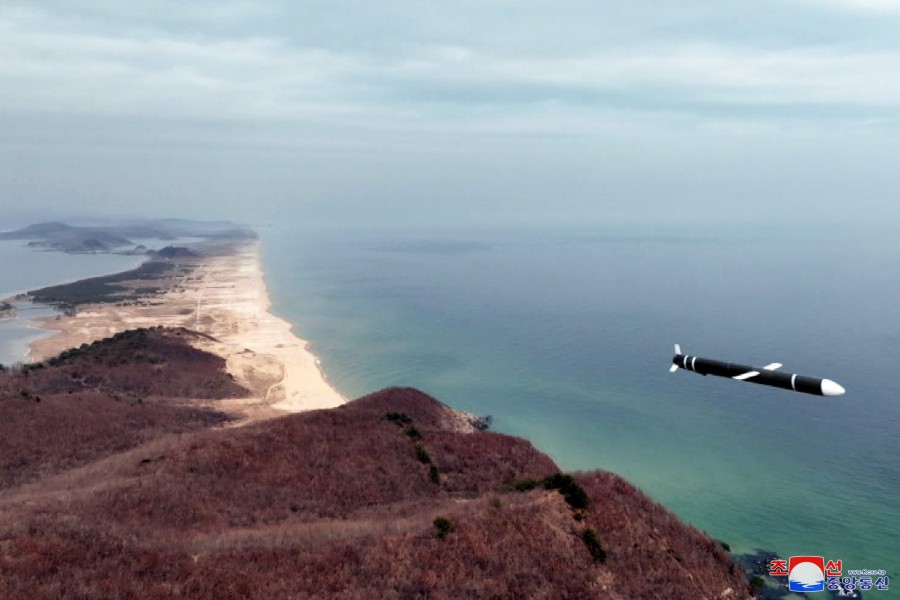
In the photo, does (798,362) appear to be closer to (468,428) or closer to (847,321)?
(847,321)

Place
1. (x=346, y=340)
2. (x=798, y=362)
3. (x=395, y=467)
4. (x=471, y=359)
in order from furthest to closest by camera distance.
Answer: (x=346, y=340) < (x=471, y=359) < (x=798, y=362) < (x=395, y=467)

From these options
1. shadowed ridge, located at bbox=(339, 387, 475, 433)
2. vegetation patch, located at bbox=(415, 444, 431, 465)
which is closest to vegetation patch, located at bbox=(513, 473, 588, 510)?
vegetation patch, located at bbox=(415, 444, 431, 465)

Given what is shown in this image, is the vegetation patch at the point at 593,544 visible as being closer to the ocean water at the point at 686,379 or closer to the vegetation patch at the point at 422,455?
the vegetation patch at the point at 422,455

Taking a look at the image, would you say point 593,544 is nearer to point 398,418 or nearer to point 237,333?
point 398,418

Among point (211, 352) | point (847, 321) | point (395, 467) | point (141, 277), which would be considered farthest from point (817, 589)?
point (141, 277)

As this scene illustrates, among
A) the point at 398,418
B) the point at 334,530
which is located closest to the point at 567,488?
the point at 334,530

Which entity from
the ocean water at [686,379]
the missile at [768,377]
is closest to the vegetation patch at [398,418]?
the ocean water at [686,379]
